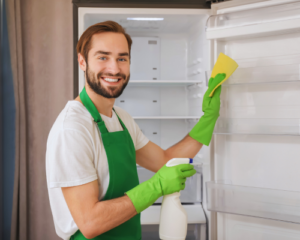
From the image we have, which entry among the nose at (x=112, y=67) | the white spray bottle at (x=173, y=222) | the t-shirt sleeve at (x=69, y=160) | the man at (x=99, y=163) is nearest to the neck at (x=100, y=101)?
the man at (x=99, y=163)

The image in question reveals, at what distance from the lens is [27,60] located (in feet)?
5.88

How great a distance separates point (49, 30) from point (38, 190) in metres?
1.07

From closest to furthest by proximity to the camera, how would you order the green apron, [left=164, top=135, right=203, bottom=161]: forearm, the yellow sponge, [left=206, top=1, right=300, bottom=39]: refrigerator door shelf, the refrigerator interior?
1. the green apron
2. [left=206, top=1, right=300, bottom=39]: refrigerator door shelf
3. the yellow sponge
4. [left=164, top=135, right=203, bottom=161]: forearm
5. the refrigerator interior

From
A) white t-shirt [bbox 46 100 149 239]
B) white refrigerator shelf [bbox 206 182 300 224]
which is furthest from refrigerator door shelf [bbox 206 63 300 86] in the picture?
white t-shirt [bbox 46 100 149 239]

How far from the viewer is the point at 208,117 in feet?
4.57

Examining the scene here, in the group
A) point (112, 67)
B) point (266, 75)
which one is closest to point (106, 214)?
point (112, 67)

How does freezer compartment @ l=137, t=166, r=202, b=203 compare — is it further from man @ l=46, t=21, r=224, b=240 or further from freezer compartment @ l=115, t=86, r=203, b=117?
man @ l=46, t=21, r=224, b=240

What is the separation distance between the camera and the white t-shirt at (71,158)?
3.12 feet

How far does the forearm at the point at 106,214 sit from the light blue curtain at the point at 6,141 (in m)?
1.06

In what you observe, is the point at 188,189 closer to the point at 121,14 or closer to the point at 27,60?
the point at 121,14

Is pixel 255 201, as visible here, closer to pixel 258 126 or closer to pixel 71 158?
pixel 258 126

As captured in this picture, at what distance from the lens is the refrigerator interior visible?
1727 millimetres

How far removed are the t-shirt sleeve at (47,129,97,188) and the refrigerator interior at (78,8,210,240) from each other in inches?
31.1

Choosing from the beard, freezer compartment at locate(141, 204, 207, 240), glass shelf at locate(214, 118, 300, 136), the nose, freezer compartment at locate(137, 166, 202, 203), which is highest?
the nose
